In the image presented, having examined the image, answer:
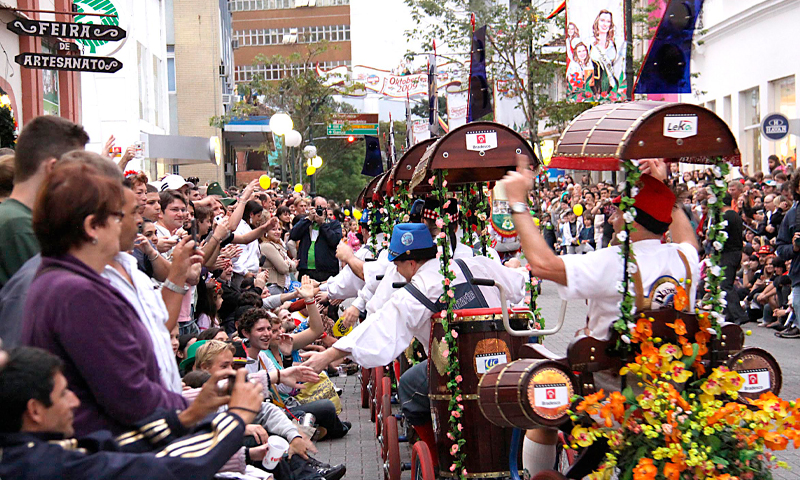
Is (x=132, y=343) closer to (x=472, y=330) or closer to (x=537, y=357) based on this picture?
(x=537, y=357)

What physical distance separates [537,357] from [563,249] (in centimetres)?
2174

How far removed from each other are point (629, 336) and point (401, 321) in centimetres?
177

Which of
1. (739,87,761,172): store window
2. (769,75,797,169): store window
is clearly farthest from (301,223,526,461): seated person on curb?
(739,87,761,172): store window

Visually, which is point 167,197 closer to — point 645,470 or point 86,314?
point 86,314

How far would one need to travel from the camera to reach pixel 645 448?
390 cm

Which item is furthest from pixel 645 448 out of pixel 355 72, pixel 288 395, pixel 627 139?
pixel 355 72

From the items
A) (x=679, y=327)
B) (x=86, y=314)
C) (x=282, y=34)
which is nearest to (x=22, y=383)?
(x=86, y=314)

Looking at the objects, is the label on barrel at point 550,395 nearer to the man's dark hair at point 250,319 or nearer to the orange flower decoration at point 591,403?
the orange flower decoration at point 591,403

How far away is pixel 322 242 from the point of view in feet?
44.8

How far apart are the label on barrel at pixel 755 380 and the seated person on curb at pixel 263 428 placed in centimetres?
250

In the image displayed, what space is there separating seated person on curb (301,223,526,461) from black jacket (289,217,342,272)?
23.7 feet

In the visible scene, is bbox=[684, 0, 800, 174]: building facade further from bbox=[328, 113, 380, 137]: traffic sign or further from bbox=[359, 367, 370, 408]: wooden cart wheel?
bbox=[359, 367, 370, 408]: wooden cart wheel

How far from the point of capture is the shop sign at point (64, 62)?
10.8 metres

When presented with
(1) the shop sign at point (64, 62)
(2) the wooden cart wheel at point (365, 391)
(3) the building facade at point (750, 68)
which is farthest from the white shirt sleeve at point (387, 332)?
(3) the building facade at point (750, 68)
